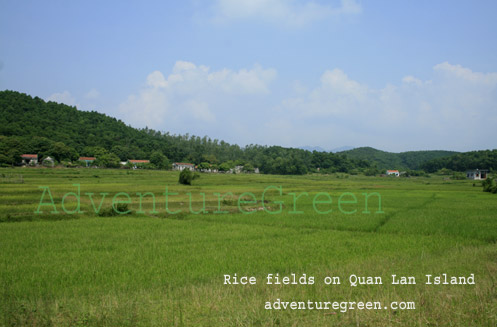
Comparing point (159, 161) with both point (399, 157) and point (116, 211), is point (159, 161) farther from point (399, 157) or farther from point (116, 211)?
point (399, 157)

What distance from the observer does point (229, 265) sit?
27.7ft

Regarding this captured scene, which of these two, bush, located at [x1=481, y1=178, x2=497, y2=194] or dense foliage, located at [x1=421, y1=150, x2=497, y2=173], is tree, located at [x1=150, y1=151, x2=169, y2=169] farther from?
dense foliage, located at [x1=421, y1=150, x2=497, y2=173]

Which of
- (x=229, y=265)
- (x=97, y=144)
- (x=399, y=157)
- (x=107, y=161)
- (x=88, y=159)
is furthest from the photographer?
(x=399, y=157)

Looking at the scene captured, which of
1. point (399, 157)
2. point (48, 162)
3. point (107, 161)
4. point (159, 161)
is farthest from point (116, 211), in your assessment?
point (399, 157)

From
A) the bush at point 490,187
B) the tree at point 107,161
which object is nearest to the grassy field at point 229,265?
the bush at point 490,187

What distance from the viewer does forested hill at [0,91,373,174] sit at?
58.5 meters

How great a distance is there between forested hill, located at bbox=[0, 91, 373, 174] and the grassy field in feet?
153

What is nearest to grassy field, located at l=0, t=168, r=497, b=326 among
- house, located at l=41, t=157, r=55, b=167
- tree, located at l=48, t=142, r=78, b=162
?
house, located at l=41, t=157, r=55, b=167

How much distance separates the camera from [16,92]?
80.3 m

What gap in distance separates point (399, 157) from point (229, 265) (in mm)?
161427

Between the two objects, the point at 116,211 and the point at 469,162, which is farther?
the point at 469,162

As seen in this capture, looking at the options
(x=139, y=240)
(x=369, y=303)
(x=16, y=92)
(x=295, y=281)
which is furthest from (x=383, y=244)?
(x=16, y=92)

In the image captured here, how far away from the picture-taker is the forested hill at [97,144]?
5850 centimetres

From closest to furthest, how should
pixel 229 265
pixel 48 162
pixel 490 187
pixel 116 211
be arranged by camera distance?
1. pixel 229 265
2. pixel 116 211
3. pixel 490 187
4. pixel 48 162
